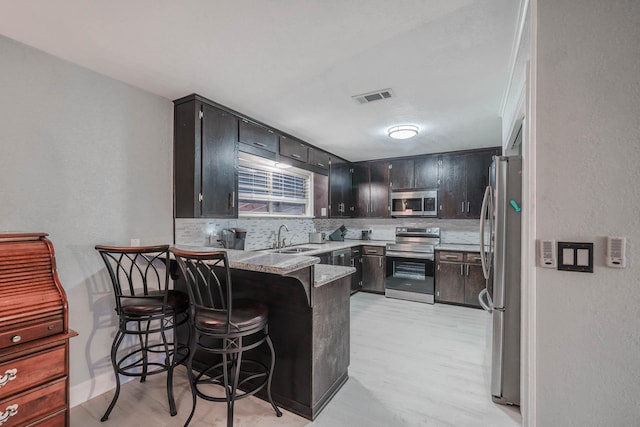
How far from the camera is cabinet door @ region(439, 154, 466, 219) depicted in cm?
459

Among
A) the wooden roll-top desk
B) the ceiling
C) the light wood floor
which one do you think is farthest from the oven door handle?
the wooden roll-top desk

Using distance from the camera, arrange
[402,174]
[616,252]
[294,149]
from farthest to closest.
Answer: [402,174]
[294,149]
[616,252]

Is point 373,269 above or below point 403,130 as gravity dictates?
below

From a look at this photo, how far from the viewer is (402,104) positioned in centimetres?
272

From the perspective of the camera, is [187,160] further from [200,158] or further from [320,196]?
[320,196]

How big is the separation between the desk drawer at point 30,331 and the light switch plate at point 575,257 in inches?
104

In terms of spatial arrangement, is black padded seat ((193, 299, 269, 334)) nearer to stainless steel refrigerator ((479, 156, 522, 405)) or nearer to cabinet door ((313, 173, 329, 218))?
stainless steel refrigerator ((479, 156, 522, 405))

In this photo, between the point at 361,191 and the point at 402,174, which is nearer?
the point at 402,174

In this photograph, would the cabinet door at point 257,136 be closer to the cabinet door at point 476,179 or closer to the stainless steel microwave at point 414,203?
the stainless steel microwave at point 414,203

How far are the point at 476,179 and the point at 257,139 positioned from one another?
350 centimetres

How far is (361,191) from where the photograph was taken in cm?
550

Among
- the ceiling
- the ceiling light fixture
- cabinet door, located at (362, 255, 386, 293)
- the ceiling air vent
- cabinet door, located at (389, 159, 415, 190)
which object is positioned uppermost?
the ceiling

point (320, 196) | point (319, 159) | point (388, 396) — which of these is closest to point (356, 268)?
point (320, 196)

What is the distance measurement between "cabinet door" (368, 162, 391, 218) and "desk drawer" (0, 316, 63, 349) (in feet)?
15.0
